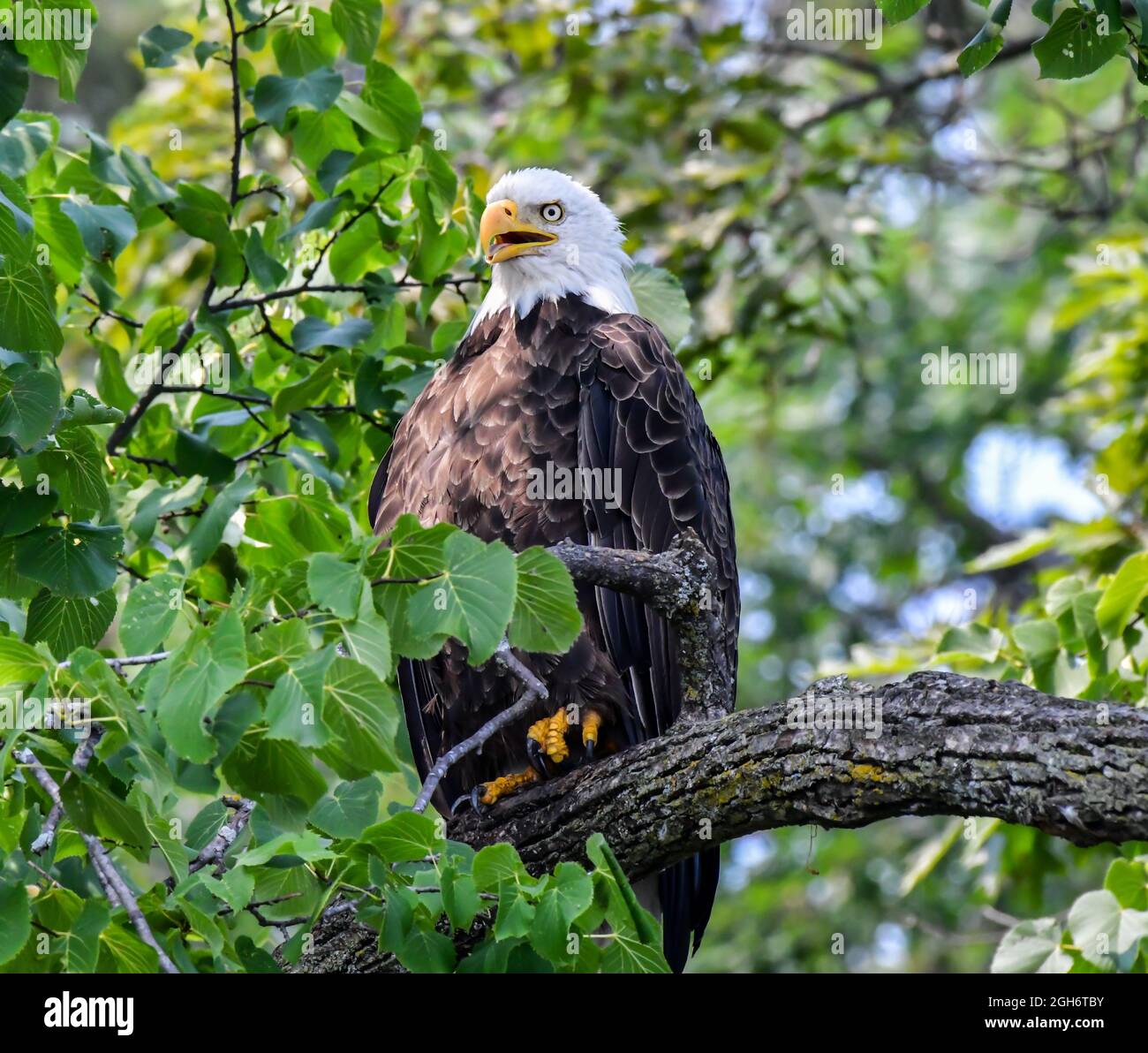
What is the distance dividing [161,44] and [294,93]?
1.16 ft

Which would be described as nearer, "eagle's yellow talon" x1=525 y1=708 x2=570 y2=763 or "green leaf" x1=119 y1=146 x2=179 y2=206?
"green leaf" x1=119 y1=146 x2=179 y2=206

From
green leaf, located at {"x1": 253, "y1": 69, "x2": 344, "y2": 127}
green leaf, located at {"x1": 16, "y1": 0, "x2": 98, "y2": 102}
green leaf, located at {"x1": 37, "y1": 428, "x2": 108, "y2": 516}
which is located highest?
green leaf, located at {"x1": 253, "y1": 69, "x2": 344, "y2": 127}

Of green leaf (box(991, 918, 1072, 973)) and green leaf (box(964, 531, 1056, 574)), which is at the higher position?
green leaf (box(964, 531, 1056, 574))

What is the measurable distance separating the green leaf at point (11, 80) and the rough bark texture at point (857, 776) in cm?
178

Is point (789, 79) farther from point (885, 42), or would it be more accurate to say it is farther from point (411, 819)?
point (411, 819)

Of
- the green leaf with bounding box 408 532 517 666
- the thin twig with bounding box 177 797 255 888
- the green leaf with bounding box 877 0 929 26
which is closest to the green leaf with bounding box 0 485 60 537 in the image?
the thin twig with bounding box 177 797 255 888

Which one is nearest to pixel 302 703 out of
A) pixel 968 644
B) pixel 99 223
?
pixel 99 223

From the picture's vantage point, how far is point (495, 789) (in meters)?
3.72

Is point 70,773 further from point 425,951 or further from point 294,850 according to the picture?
point 425,951

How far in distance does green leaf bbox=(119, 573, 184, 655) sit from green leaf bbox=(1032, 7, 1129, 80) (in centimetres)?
171

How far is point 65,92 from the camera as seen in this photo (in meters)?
2.90

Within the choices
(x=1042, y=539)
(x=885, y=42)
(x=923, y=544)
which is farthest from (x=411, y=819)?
(x=923, y=544)

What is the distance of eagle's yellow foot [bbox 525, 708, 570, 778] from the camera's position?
12.4 ft

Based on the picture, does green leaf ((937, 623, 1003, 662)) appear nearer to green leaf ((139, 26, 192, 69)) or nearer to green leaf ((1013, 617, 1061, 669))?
green leaf ((1013, 617, 1061, 669))
